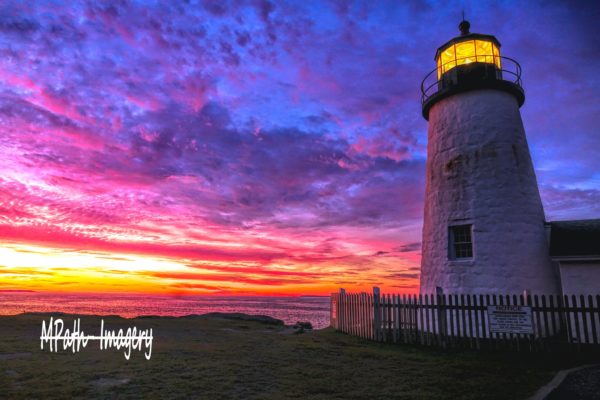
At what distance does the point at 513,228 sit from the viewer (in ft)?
46.4

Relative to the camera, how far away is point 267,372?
823cm

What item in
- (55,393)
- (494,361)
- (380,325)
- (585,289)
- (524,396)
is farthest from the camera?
(380,325)

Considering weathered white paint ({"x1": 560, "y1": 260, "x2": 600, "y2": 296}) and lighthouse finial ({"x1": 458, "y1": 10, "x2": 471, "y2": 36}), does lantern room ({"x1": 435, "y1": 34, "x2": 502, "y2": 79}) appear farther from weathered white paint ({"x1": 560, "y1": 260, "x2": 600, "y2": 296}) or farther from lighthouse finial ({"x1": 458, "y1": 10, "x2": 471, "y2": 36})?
weathered white paint ({"x1": 560, "y1": 260, "x2": 600, "y2": 296})

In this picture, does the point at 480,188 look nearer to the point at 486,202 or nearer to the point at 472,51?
the point at 486,202

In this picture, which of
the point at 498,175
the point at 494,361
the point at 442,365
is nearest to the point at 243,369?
the point at 442,365

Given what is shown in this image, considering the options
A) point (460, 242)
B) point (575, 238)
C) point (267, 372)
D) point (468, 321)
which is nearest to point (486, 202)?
point (460, 242)

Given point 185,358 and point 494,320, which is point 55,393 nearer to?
point 185,358

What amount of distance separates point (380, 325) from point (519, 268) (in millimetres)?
5289

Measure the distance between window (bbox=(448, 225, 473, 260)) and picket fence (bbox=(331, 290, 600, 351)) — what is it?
5.26 feet

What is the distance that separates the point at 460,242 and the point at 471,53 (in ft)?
26.1

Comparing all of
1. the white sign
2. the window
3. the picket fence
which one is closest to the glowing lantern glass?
the window

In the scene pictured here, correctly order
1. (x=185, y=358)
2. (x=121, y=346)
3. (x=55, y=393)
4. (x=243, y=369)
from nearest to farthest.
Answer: (x=55, y=393) → (x=243, y=369) → (x=185, y=358) → (x=121, y=346)

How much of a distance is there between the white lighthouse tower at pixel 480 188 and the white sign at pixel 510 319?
210cm

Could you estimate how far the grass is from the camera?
21.9 feet
